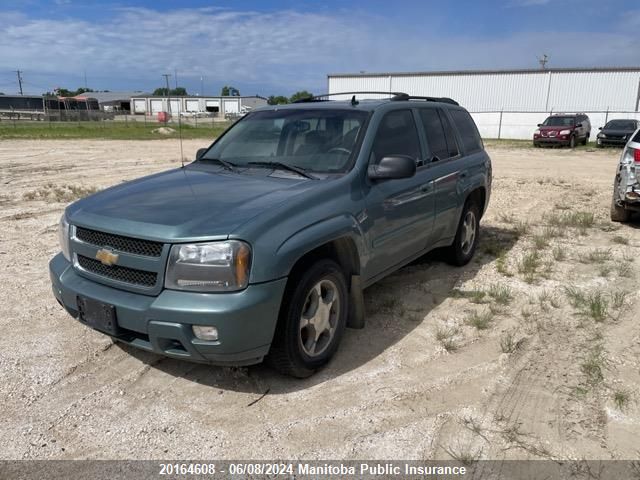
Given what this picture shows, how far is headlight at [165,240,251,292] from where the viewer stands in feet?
9.67

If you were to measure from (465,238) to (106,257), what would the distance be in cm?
402

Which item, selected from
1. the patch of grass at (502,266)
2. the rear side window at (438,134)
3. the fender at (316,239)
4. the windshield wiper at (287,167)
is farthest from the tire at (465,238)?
the windshield wiper at (287,167)

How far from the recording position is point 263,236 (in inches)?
120

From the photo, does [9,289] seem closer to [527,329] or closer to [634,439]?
[527,329]

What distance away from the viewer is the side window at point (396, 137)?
426 cm

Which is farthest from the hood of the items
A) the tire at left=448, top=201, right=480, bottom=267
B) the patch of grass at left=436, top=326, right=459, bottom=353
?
the tire at left=448, top=201, right=480, bottom=267

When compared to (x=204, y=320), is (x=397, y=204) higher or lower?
higher

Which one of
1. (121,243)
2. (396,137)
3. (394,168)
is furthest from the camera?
(396,137)

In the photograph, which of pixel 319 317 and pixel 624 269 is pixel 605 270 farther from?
pixel 319 317

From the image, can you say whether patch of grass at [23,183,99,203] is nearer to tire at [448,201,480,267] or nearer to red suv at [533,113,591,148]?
tire at [448,201,480,267]

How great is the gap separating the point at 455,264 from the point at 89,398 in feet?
13.3

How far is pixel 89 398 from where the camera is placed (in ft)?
11.0

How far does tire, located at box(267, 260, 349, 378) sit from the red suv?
25723 mm

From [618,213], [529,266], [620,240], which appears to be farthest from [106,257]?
[618,213]
